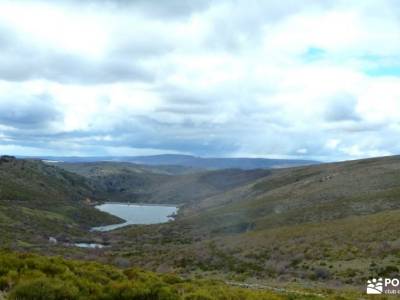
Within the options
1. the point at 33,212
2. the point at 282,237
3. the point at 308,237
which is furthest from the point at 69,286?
the point at 33,212

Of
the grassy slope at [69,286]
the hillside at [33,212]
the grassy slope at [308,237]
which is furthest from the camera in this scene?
the hillside at [33,212]

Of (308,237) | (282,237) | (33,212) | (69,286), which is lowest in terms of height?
(33,212)

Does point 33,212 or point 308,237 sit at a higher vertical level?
point 308,237

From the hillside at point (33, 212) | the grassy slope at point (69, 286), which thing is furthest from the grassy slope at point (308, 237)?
the grassy slope at point (69, 286)

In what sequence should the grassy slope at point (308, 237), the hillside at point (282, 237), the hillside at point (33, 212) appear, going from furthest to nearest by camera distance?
1. the hillside at point (33, 212)
2. the grassy slope at point (308, 237)
3. the hillside at point (282, 237)

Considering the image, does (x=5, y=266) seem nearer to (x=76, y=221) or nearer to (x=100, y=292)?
(x=100, y=292)

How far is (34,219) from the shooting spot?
120 meters

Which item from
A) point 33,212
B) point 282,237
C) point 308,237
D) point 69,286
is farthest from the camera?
point 33,212

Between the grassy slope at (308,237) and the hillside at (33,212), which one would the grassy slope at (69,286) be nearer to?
the grassy slope at (308,237)

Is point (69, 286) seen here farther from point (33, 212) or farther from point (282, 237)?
point (33, 212)

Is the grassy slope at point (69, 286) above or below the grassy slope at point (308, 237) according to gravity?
above

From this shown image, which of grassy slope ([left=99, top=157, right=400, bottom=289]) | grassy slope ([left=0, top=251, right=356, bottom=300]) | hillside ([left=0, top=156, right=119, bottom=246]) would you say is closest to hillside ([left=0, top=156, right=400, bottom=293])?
grassy slope ([left=99, top=157, right=400, bottom=289])

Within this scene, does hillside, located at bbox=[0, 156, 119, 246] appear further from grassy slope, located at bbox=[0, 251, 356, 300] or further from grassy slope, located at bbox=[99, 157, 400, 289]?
grassy slope, located at bbox=[0, 251, 356, 300]

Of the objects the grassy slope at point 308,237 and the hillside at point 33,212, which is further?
Answer: the hillside at point 33,212
